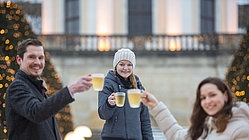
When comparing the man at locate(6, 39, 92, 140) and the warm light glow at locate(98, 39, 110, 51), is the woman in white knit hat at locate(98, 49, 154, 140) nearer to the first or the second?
the man at locate(6, 39, 92, 140)

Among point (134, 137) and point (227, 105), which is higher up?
point (227, 105)

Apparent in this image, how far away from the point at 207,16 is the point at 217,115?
22.1 meters

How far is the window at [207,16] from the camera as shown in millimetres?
25391

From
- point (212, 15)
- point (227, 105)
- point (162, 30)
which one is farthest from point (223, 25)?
point (227, 105)

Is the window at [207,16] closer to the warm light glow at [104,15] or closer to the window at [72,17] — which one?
the warm light glow at [104,15]

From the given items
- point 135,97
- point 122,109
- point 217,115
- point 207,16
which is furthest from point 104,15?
point 217,115

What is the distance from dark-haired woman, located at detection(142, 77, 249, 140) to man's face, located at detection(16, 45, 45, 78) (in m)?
1.27

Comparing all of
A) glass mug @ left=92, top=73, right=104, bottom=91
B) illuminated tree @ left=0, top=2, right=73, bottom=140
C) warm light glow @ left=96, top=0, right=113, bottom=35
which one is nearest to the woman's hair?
glass mug @ left=92, top=73, right=104, bottom=91

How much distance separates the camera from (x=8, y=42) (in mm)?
9750

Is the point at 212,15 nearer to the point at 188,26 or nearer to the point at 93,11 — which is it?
the point at 188,26

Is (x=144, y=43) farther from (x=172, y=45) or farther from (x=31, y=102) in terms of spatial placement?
(x=31, y=102)

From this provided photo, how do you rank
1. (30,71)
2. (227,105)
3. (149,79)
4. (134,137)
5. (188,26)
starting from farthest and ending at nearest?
(188,26)
(149,79)
(134,137)
(30,71)
(227,105)

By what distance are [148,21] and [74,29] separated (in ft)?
10.0

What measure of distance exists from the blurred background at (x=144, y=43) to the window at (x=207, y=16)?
0.13 ft
